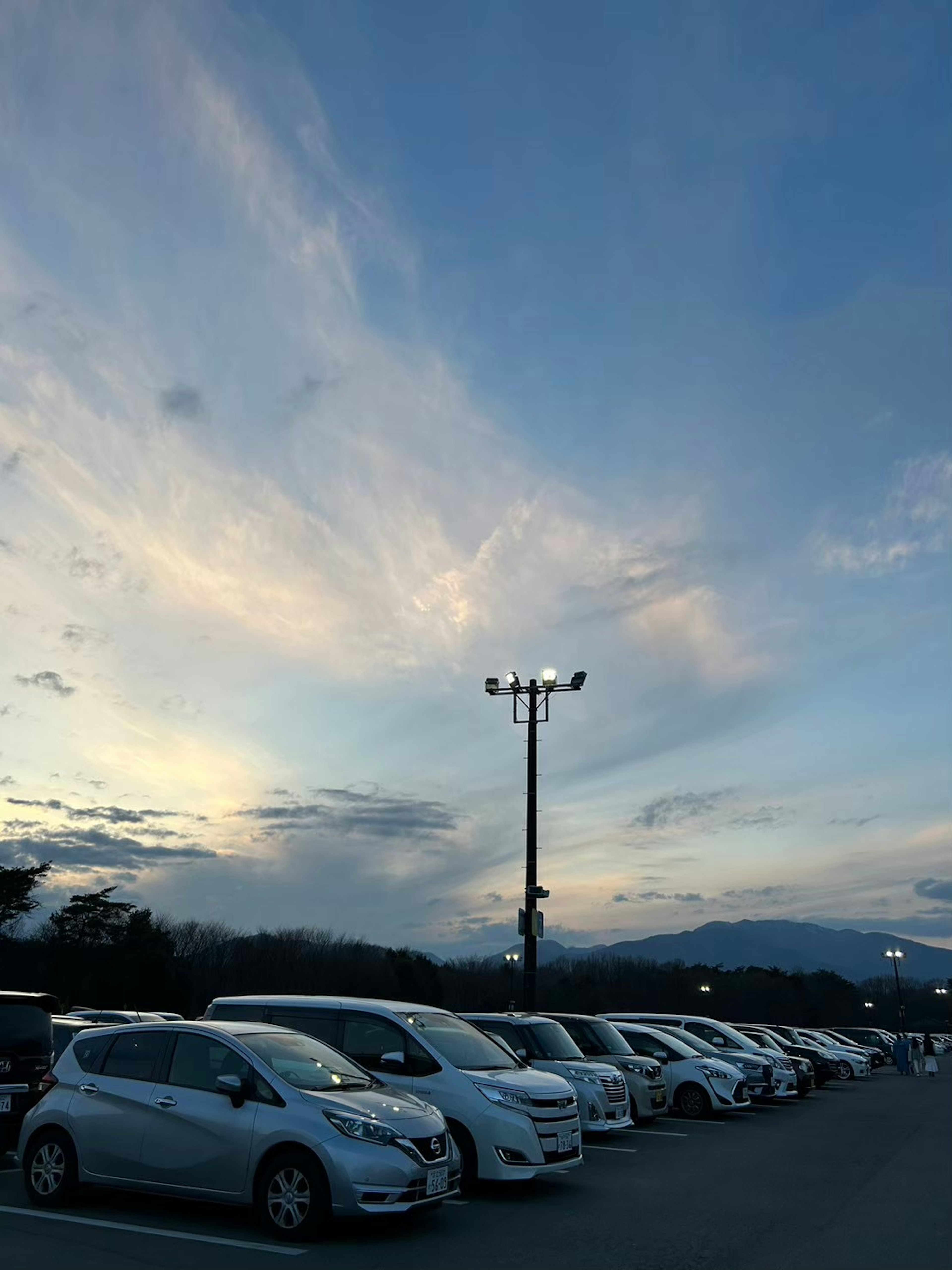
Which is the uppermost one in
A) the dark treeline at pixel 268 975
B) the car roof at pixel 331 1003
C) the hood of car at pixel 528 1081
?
the dark treeline at pixel 268 975

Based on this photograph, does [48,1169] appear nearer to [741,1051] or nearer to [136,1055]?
[136,1055]

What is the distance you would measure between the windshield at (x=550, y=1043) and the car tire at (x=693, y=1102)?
Answer: 16.8ft

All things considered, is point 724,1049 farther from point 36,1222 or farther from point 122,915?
point 122,915

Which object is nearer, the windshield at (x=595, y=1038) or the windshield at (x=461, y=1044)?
the windshield at (x=461, y=1044)

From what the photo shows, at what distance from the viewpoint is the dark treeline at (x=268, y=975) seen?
2493 inches

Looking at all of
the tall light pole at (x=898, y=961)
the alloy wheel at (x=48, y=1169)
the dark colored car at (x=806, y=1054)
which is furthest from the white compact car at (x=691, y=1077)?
the tall light pole at (x=898, y=961)

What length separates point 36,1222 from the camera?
8.34m

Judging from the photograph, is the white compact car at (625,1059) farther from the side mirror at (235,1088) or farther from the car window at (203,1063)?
the side mirror at (235,1088)

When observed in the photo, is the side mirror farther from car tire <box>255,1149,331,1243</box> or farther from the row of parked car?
car tire <box>255,1149,331,1243</box>

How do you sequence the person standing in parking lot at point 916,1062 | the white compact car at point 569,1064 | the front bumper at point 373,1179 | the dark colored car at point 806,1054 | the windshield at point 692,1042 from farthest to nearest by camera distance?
1. the person standing in parking lot at point 916,1062
2. the dark colored car at point 806,1054
3. the windshield at point 692,1042
4. the white compact car at point 569,1064
5. the front bumper at point 373,1179

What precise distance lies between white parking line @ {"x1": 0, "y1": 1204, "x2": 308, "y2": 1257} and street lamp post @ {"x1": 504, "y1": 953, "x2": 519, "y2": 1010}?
13192mm

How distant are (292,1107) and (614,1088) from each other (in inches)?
274

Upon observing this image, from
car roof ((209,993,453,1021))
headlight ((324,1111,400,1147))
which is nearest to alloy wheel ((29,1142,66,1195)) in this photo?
car roof ((209,993,453,1021))

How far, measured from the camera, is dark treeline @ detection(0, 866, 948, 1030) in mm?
63312
